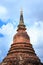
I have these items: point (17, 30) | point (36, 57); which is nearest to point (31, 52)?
point (36, 57)

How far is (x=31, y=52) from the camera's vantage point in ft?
182

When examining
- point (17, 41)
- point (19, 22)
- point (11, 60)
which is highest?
point (19, 22)

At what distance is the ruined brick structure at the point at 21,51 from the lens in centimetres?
5334

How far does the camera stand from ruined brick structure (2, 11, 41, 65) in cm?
5334

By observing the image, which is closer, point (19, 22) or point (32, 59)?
point (32, 59)

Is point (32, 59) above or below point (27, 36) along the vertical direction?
below

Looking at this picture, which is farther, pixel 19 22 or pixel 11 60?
pixel 19 22

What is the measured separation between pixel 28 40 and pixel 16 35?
230 centimetres

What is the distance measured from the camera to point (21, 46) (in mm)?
55656

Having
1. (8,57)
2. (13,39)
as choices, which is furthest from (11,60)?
(13,39)

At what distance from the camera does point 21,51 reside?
54.9m

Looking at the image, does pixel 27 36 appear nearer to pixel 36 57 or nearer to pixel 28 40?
pixel 28 40

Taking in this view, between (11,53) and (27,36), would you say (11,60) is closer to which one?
(11,53)

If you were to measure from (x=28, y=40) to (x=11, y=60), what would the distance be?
5.02 m
